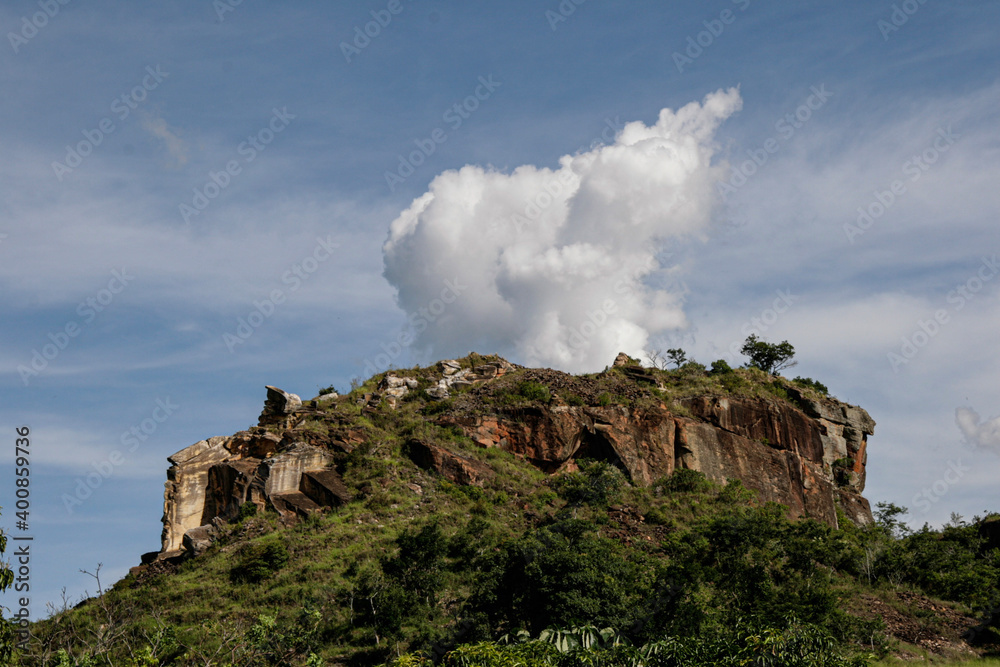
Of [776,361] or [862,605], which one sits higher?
[776,361]

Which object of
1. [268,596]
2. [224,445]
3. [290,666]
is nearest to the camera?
[290,666]

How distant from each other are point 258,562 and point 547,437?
70.9ft

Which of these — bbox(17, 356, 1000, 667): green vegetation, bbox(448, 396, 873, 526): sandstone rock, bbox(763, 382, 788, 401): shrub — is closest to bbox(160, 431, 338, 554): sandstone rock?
bbox(17, 356, 1000, 667): green vegetation

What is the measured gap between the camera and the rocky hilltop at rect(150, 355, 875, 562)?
46156 mm

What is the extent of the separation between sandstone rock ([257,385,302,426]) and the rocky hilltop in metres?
0.09

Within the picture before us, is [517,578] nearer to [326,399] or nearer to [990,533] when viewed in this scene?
[326,399]

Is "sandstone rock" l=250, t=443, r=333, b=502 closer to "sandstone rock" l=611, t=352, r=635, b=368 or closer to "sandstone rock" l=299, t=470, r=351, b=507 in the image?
"sandstone rock" l=299, t=470, r=351, b=507

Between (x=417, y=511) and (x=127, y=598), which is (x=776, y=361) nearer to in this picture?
(x=417, y=511)

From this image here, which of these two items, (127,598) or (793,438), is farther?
(793,438)

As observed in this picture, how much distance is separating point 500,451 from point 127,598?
23.6 metres

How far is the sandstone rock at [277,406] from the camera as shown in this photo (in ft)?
182

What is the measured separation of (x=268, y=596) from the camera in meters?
36.2

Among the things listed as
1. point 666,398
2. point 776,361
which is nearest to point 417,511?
point 666,398

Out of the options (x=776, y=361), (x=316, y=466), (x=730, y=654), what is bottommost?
(x=730, y=654)
